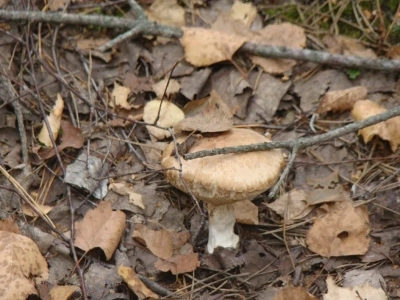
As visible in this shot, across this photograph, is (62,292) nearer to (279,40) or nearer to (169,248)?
(169,248)

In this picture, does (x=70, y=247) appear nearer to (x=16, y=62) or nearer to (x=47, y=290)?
(x=47, y=290)

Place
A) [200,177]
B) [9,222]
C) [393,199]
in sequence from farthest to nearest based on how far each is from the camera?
[393,199] → [9,222] → [200,177]

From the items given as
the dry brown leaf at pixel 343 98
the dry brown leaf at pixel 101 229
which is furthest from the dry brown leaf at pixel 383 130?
the dry brown leaf at pixel 101 229

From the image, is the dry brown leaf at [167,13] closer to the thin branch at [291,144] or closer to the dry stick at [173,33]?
the dry stick at [173,33]

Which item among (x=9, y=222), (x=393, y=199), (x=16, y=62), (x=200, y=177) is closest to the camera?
(x=200, y=177)

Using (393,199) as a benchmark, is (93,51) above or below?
above

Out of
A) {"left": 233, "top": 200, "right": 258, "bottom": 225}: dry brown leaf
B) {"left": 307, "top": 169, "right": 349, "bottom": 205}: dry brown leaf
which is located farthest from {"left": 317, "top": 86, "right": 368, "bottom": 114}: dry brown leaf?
{"left": 233, "top": 200, "right": 258, "bottom": 225}: dry brown leaf

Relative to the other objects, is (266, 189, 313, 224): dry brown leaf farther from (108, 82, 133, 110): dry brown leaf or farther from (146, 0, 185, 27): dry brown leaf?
(146, 0, 185, 27): dry brown leaf

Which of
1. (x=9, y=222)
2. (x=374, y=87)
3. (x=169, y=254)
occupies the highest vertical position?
(x=374, y=87)

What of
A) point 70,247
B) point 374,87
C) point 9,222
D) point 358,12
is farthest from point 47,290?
point 358,12

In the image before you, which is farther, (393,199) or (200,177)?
(393,199)
